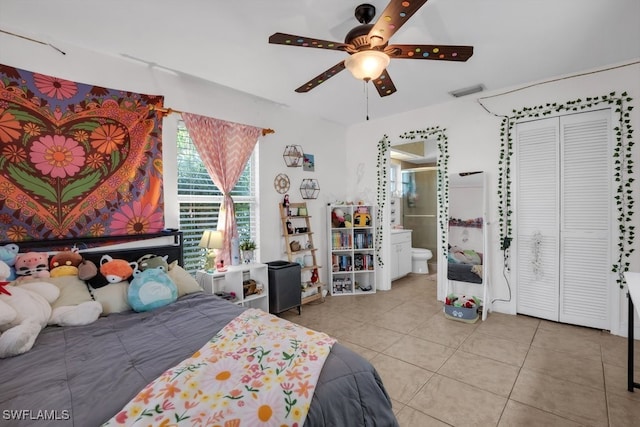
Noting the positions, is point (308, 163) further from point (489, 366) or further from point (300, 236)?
point (489, 366)

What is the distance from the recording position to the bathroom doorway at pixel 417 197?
20.2 ft

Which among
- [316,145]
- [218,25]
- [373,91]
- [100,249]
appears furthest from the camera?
[316,145]

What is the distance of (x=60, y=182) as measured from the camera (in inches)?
92.2

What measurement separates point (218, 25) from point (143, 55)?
89cm

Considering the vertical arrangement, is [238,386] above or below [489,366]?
above

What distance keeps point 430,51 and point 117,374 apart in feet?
7.62

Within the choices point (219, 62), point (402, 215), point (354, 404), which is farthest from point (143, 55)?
point (402, 215)

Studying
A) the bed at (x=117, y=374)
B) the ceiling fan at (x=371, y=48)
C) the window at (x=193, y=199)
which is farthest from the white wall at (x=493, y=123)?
the bed at (x=117, y=374)

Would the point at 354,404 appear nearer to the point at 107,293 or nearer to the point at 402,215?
the point at 107,293

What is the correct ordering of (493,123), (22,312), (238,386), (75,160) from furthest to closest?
(493,123)
(75,160)
(22,312)
(238,386)

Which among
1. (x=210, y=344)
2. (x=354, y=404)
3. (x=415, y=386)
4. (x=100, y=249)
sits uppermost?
(x=100, y=249)

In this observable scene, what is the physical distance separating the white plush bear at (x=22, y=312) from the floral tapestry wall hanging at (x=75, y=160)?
0.51 meters

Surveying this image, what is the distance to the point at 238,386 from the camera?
3.80 ft

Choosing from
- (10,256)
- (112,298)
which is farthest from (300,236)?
(10,256)
